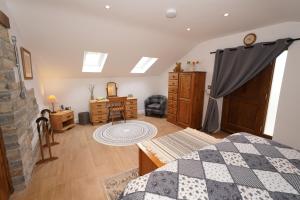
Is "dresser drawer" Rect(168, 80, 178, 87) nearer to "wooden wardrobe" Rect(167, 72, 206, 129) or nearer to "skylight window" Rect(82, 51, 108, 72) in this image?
"wooden wardrobe" Rect(167, 72, 206, 129)

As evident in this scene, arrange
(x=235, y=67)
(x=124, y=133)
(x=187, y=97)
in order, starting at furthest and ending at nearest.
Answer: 1. (x=187, y=97)
2. (x=124, y=133)
3. (x=235, y=67)

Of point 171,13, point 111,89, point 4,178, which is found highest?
point 171,13

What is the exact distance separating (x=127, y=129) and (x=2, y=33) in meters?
2.91

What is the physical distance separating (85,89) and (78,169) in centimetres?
271

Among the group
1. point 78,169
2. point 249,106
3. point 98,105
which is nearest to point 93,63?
point 98,105

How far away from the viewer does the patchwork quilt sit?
94 centimetres

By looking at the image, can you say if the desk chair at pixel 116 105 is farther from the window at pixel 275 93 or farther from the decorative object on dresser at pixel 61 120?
the window at pixel 275 93

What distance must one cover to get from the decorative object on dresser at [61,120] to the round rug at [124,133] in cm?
81

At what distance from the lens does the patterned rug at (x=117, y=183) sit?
1.82 meters

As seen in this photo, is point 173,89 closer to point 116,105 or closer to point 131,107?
point 131,107

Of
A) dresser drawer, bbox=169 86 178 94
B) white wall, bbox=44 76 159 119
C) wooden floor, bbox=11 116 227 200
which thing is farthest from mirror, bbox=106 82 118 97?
dresser drawer, bbox=169 86 178 94

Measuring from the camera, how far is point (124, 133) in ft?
11.9

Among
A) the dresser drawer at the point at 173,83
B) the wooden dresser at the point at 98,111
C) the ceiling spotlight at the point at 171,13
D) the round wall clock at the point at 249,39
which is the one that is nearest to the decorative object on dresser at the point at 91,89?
the wooden dresser at the point at 98,111

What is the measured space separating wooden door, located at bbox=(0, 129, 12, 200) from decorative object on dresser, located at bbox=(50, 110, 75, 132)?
1903 mm
